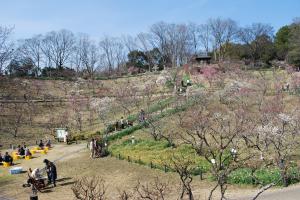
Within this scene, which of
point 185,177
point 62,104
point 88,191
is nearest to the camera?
point 185,177

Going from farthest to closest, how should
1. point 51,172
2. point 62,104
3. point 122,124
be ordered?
point 62,104 < point 122,124 < point 51,172

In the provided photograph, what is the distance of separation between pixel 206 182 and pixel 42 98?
35.7 metres

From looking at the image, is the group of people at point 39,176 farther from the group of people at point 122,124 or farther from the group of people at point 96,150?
the group of people at point 122,124

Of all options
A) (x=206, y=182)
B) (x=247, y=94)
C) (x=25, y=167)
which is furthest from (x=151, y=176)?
(x=247, y=94)

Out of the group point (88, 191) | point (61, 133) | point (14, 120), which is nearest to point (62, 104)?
point (14, 120)

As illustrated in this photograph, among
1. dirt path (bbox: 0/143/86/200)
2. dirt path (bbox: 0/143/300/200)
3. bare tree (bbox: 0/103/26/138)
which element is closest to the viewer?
dirt path (bbox: 0/143/300/200)

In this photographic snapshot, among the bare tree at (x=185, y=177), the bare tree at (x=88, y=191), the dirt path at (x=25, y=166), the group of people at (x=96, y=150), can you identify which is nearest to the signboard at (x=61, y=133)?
the dirt path at (x=25, y=166)

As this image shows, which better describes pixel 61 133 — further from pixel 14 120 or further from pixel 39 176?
pixel 39 176

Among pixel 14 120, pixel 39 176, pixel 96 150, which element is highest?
pixel 14 120

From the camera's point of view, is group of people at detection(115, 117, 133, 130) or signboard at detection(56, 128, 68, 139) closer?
group of people at detection(115, 117, 133, 130)

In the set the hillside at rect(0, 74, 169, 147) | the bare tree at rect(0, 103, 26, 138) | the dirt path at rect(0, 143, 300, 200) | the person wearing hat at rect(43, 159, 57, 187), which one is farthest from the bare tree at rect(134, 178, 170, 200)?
the bare tree at rect(0, 103, 26, 138)

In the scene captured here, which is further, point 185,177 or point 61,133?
point 61,133

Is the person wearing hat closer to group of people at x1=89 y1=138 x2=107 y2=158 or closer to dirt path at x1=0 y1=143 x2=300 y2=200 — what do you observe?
dirt path at x1=0 y1=143 x2=300 y2=200

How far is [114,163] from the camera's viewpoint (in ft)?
75.5
